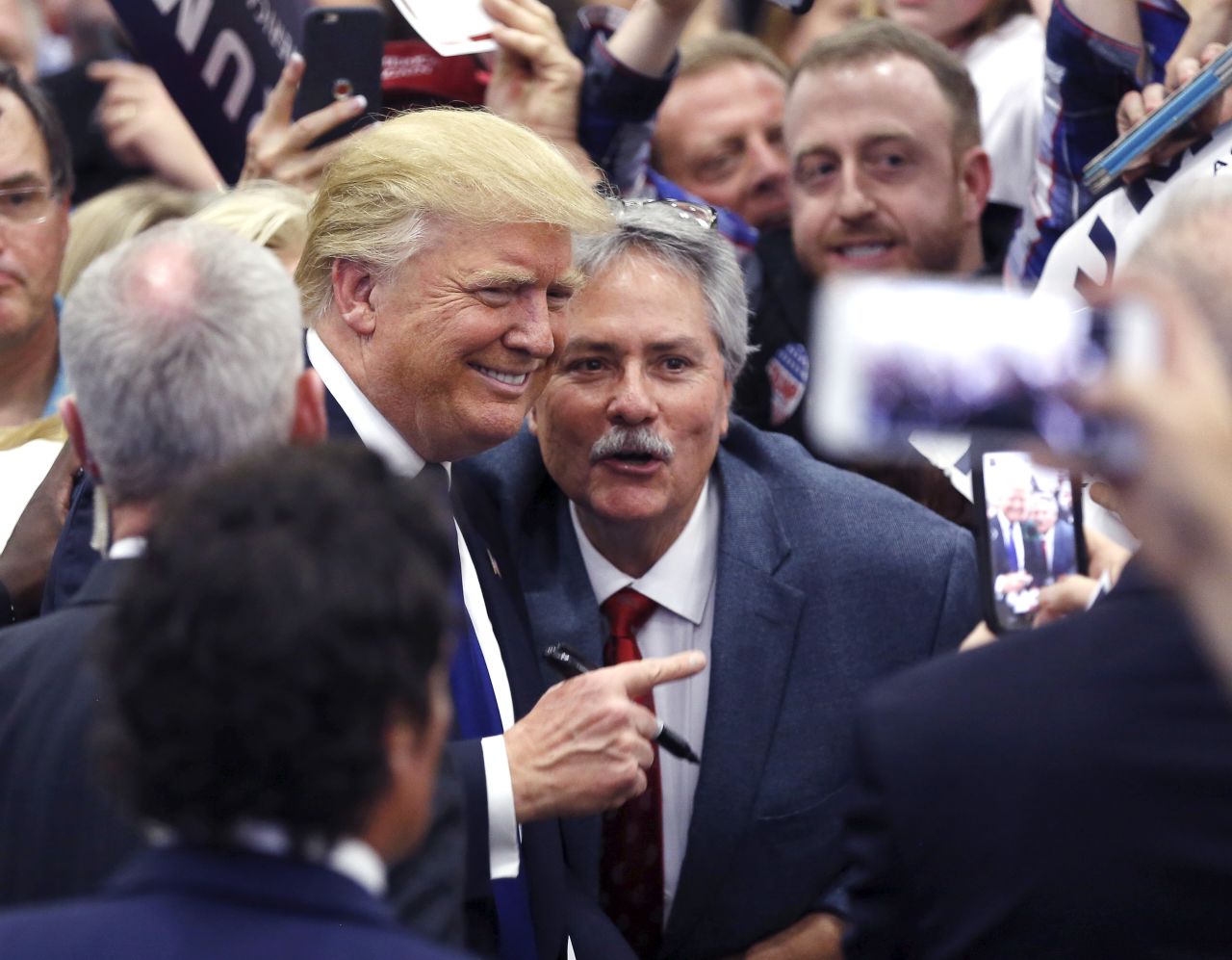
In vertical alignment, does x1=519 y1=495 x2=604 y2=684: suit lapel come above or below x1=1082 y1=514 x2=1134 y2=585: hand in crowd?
below

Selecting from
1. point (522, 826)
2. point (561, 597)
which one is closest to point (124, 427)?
point (522, 826)

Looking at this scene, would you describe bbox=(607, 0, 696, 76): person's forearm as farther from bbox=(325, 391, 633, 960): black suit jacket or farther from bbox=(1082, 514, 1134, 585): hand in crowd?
bbox=(1082, 514, 1134, 585): hand in crowd

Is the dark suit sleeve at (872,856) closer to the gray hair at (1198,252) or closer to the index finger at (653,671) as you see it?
the gray hair at (1198,252)

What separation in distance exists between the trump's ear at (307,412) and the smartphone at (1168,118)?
5.40ft

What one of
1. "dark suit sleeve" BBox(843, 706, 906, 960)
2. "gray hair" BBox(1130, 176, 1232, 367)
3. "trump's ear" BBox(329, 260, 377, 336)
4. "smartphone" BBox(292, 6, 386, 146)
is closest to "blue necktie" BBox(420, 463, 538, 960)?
"trump's ear" BBox(329, 260, 377, 336)

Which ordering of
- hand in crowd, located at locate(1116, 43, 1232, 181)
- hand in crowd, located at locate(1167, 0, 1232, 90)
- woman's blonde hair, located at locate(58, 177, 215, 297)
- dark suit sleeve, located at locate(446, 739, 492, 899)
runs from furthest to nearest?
woman's blonde hair, located at locate(58, 177, 215, 297) < hand in crowd, located at locate(1167, 0, 1232, 90) < hand in crowd, located at locate(1116, 43, 1232, 181) < dark suit sleeve, located at locate(446, 739, 492, 899)

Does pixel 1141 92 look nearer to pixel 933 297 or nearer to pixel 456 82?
pixel 456 82

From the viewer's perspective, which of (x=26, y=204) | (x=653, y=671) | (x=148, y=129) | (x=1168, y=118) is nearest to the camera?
(x=653, y=671)

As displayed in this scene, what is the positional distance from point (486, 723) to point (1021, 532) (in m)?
0.81

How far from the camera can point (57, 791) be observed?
1.70 m

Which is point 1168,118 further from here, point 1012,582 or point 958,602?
point 1012,582

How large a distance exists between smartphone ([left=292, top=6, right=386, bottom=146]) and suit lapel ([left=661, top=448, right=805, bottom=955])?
1247mm

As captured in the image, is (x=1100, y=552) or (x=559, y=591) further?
(x=559, y=591)

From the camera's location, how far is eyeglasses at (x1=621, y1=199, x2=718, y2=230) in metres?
3.09
